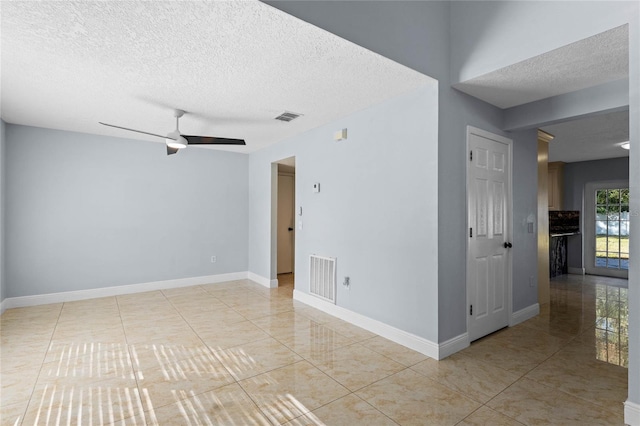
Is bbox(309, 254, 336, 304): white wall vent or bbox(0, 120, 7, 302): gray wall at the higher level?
bbox(0, 120, 7, 302): gray wall

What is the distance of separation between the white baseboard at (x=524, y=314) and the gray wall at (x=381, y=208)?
1.54 metres

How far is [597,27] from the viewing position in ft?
7.07

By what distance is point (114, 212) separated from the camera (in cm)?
519

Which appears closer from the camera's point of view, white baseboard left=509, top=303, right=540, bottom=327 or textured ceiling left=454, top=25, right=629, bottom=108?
textured ceiling left=454, top=25, right=629, bottom=108

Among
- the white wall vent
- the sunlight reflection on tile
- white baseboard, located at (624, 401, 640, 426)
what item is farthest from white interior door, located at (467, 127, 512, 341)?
the sunlight reflection on tile

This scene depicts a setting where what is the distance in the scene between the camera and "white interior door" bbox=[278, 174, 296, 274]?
6.92 meters

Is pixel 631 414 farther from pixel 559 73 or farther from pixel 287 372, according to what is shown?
pixel 559 73

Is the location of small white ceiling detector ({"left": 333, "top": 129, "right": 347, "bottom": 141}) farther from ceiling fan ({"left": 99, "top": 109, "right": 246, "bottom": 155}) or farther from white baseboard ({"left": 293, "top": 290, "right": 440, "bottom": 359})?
white baseboard ({"left": 293, "top": 290, "right": 440, "bottom": 359})

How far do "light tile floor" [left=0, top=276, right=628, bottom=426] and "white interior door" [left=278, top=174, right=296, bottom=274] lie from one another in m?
2.74

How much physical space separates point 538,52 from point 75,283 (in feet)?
21.0

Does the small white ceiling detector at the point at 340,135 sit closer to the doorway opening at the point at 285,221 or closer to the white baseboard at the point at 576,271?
the doorway opening at the point at 285,221

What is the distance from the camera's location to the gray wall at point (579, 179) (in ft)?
23.3

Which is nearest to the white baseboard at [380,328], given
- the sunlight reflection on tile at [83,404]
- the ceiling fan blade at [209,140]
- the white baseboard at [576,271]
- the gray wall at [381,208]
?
the gray wall at [381,208]

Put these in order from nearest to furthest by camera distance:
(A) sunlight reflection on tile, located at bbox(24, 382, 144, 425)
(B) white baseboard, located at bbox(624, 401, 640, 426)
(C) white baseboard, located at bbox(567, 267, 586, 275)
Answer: (B) white baseboard, located at bbox(624, 401, 640, 426) < (A) sunlight reflection on tile, located at bbox(24, 382, 144, 425) < (C) white baseboard, located at bbox(567, 267, 586, 275)
